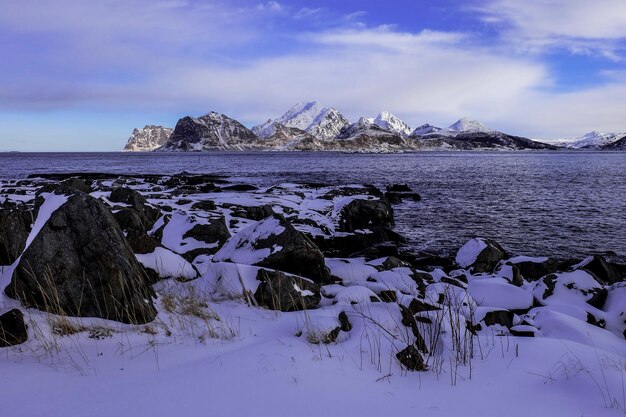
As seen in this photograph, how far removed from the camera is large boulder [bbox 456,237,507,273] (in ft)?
49.6

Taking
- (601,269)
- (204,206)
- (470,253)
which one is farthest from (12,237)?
(601,269)

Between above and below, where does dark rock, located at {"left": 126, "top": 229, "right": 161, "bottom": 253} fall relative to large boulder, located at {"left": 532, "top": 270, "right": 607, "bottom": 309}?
above

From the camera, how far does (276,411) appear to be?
3.86 meters

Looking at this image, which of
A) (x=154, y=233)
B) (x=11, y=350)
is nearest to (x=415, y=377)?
(x=11, y=350)

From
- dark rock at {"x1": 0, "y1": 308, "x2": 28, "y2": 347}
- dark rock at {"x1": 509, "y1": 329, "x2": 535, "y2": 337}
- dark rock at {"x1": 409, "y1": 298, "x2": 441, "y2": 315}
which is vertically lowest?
dark rock at {"x1": 509, "y1": 329, "x2": 535, "y2": 337}

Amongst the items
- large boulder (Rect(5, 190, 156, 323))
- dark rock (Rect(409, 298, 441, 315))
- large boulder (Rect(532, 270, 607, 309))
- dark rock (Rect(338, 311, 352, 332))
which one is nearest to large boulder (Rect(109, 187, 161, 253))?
large boulder (Rect(5, 190, 156, 323))

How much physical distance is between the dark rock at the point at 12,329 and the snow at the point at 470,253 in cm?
1433

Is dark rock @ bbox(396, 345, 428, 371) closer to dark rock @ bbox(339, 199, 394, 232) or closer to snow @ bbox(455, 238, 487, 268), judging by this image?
snow @ bbox(455, 238, 487, 268)

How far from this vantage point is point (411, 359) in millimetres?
5027

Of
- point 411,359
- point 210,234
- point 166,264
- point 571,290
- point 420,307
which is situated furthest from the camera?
point 210,234

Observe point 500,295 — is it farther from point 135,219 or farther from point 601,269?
point 135,219

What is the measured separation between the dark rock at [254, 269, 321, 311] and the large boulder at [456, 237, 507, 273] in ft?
31.1

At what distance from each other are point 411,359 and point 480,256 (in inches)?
458

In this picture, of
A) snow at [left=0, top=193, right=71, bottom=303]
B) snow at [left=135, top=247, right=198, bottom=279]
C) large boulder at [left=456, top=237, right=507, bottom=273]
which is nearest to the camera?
snow at [left=0, top=193, right=71, bottom=303]
